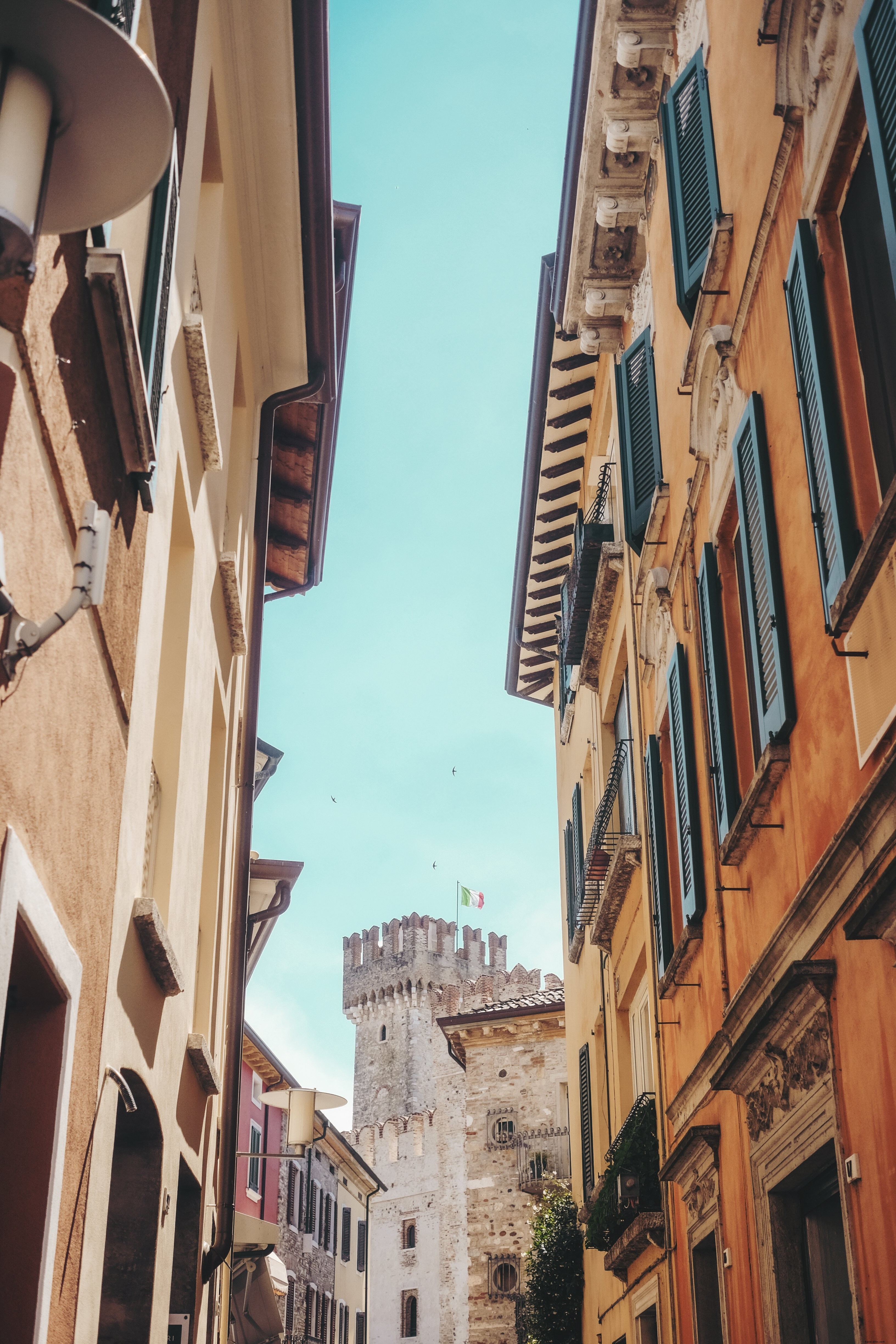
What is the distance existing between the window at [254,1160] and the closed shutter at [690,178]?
2334 cm

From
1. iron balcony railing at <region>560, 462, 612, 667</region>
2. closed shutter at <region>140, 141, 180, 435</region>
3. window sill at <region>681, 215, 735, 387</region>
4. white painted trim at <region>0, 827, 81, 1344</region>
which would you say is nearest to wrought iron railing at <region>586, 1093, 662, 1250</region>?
iron balcony railing at <region>560, 462, 612, 667</region>

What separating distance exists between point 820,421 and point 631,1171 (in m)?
7.02

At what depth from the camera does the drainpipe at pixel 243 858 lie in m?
10.3

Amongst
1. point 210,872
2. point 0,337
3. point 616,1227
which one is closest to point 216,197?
point 210,872

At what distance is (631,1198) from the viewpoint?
1054 cm

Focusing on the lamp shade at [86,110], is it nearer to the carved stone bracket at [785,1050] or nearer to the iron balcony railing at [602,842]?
the carved stone bracket at [785,1050]

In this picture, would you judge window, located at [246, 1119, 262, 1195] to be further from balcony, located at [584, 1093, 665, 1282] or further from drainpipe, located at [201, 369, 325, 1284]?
drainpipe, located at [201, 369, 325, 1284]

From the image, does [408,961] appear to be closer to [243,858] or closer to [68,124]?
[243,858]

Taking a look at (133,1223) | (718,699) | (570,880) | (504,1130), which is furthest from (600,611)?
(504,1130)

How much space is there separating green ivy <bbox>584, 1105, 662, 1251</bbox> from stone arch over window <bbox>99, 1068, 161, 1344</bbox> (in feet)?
15.1

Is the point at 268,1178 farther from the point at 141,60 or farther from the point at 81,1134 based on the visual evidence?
the point at 141,60

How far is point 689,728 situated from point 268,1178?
25.3m

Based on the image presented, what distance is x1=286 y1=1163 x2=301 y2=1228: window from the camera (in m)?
32.9

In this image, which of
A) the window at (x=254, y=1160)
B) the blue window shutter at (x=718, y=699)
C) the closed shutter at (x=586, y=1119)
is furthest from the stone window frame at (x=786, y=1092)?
the window at (x=254, y=1160)
